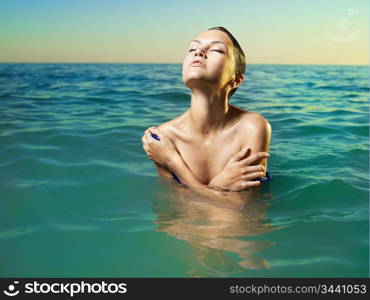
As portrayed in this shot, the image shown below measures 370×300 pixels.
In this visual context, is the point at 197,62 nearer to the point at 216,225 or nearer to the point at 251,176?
the point at 251,176

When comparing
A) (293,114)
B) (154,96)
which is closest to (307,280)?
(293,114)

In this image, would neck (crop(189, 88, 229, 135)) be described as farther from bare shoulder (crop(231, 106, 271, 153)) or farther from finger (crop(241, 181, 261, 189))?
finger (crop(241, 181, 261, 189))

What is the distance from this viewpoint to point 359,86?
13102 mm

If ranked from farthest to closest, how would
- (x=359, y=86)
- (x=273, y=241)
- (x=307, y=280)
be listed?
(x=359, y=86) < (x=273, y=241) < (x=307, y=280)

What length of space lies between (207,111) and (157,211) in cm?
86

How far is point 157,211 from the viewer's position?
139 inches

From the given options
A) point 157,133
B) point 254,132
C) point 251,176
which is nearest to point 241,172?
point 251,176

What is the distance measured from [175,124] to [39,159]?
1691 mm

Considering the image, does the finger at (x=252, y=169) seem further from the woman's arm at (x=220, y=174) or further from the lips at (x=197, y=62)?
the lips at (x=197, y=62)

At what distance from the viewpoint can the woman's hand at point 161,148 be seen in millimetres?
3908

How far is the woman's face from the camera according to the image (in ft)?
11.5

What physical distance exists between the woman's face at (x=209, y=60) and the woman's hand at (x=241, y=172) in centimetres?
56

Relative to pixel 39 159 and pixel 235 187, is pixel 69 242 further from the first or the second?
pixel 39 159

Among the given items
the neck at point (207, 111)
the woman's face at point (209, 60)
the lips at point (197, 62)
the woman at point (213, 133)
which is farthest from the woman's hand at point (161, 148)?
the lips at point (197, 62)
